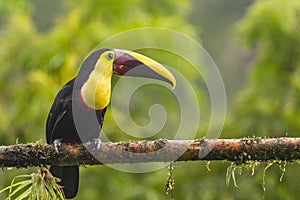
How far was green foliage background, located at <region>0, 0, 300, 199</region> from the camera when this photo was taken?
5875 millimetres

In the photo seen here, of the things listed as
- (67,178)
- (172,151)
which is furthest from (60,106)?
(172,151)

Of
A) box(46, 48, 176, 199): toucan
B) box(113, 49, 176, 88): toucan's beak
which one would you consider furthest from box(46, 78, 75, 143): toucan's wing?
box(113, 49, 176, 88): toucan's beak

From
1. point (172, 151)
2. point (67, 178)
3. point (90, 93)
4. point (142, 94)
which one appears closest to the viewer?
point (172, 151)

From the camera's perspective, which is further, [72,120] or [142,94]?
[142,94]

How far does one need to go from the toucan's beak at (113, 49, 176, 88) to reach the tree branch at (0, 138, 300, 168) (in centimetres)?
73

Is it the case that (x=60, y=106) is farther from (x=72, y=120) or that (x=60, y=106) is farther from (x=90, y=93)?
(x=90, y=93)

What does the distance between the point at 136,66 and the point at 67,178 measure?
0.71 m

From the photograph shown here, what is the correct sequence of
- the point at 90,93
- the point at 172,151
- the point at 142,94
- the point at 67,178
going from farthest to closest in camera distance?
the point at 142,94
the point at 67,178
the point at 90,93
the point at 172,151

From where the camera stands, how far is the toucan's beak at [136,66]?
3.95 meters

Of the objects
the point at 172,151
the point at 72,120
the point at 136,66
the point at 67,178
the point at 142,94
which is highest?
the point at 142,94

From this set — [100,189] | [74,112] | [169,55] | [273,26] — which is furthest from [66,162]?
[273,26]

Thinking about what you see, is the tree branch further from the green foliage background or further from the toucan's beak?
the green foliage background

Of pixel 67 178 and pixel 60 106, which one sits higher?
pixel 60 106

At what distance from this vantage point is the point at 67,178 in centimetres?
403
